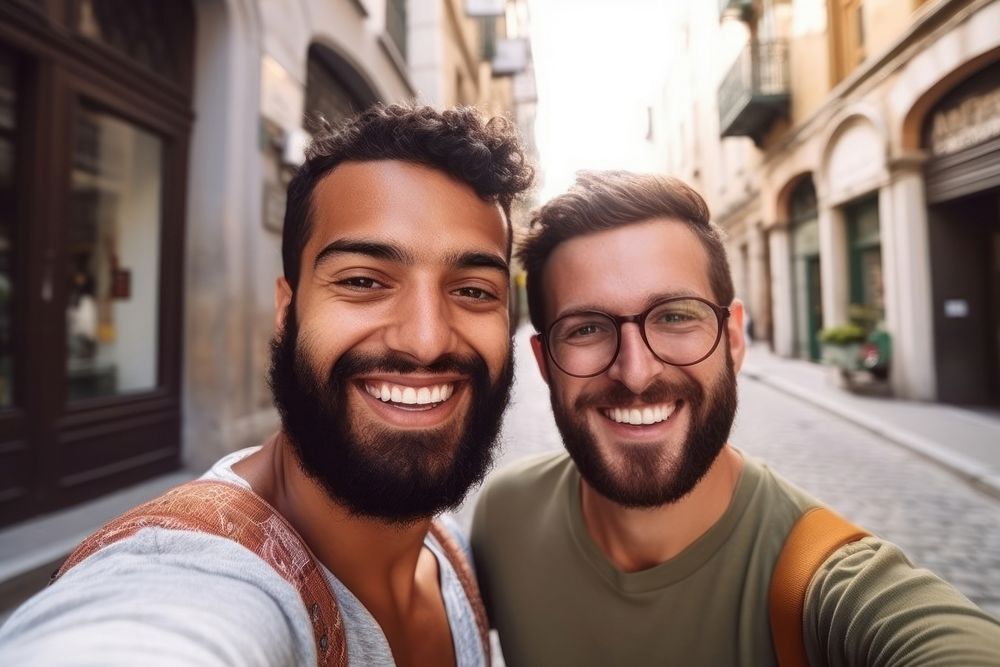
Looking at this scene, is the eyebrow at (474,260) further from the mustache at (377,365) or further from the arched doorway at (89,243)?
the arched doorway at (89,243)

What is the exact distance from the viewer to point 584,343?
157 centimetres

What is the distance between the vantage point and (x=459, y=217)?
139cm

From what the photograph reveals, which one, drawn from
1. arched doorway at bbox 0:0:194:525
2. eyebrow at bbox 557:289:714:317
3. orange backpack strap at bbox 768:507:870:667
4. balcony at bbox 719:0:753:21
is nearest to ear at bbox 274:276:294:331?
eyebrow at bbox 557:289:714:317

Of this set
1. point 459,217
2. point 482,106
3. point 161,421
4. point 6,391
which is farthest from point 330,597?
point 161,421

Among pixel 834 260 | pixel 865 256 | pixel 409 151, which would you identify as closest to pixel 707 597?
pixel 409 151

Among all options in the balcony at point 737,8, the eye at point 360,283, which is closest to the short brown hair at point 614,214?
the eye at point 360,283

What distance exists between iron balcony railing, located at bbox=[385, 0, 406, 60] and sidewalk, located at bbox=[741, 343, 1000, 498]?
10.5 metres

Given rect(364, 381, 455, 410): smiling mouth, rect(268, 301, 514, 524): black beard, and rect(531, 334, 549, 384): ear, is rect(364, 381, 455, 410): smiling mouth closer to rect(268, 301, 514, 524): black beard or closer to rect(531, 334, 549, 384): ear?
rect(268, 301, 514, 524): black beard

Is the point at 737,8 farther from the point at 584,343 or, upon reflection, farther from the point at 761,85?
the point at 584,343

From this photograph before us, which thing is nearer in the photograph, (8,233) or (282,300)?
(282,300)

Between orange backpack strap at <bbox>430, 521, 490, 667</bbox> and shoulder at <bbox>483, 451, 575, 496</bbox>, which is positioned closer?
orange backpack strap at <bbox>430, 521, 490, 667</bbox>

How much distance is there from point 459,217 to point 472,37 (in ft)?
68.7

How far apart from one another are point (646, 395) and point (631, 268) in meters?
0.37

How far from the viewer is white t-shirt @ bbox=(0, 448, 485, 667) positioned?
0.74 metres
